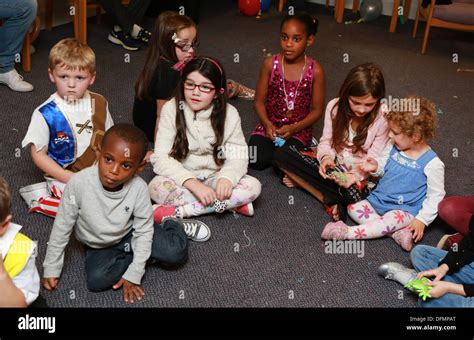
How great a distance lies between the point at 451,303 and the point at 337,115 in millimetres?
815

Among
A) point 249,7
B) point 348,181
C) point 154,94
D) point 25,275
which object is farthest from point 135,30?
point 25,275

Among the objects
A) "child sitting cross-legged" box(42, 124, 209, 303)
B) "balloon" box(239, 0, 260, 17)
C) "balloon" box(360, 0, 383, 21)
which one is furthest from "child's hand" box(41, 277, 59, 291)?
"balloon" box(360, 0, 383, 21)

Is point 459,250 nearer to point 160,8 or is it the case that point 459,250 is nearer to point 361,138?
point 361,138

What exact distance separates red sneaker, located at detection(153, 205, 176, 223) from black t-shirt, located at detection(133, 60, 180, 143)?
0.47m

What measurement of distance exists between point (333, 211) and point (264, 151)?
409mm

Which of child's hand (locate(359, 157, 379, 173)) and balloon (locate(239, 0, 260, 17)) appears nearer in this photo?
child's hand (locate(359, 157, 379, 173))

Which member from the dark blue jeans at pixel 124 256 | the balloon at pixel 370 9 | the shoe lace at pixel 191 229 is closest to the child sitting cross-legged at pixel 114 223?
the dark blue jeans at pixel 124 256

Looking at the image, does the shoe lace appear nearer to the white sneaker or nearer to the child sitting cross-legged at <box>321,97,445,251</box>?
the child sitting cross-legged at <box>321,97,445,251</box>

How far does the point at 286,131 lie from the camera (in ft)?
7.77

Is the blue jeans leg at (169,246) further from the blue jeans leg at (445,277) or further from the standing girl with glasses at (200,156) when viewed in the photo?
the blue jeans leg at (445,277)

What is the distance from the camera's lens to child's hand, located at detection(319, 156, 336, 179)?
2.12m

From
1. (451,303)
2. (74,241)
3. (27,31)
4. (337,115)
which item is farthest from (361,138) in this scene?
(27,31)

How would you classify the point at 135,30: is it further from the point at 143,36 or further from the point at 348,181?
the point at 348,181
